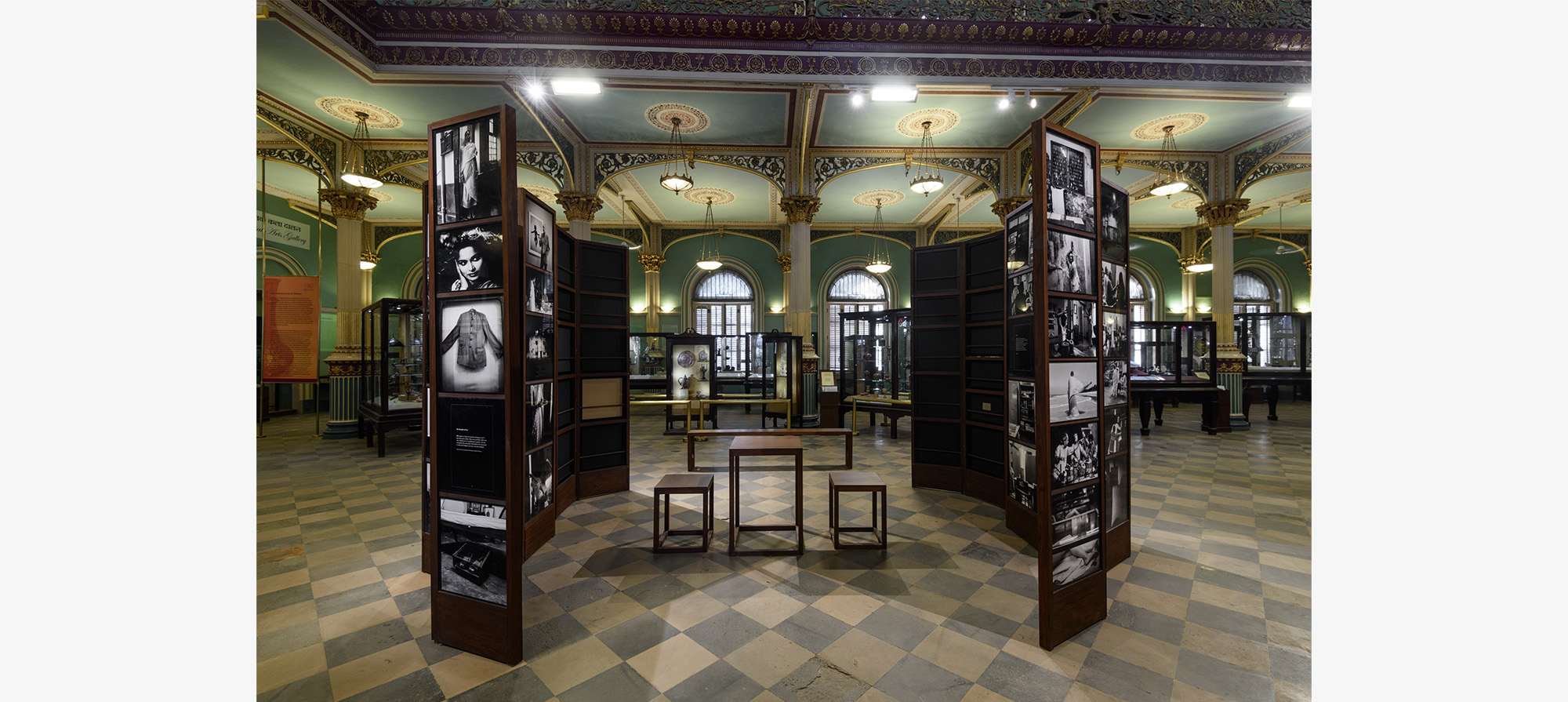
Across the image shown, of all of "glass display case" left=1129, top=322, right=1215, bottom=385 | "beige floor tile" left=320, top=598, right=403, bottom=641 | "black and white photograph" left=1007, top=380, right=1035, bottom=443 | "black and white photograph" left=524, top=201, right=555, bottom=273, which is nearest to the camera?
"beige floor tile" left=320, top=598, right=403, bottom=641

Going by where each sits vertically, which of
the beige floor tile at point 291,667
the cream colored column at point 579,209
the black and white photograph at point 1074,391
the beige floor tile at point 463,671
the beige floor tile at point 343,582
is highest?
the cream colored column at point 579,209

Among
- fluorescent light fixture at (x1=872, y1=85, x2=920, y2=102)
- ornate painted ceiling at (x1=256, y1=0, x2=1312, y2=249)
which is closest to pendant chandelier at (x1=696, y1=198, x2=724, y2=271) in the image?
ornate painted ceiling at (x1=256, y1=0, x2=1312, y2=249)

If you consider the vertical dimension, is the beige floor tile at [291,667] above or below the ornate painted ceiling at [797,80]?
below

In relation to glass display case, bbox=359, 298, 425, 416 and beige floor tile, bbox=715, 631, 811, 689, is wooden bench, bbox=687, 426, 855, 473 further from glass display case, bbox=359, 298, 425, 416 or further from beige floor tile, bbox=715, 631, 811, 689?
glass display case, bbox=359, 298, 425, 416

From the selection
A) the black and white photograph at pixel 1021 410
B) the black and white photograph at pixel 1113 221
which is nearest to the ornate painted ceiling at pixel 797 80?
the black and white photograph at pixel 1113 221

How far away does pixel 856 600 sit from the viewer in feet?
10.00

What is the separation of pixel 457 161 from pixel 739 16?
15.6ft

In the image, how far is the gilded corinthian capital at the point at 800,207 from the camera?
9.12 metres

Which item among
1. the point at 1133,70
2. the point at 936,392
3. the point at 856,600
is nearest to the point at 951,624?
the point at 856,600

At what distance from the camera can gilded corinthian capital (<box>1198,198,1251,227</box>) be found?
9375mm

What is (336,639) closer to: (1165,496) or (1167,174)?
(1165,496)

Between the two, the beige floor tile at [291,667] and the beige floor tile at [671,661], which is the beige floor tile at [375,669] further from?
the beige floor tile at [671,661]

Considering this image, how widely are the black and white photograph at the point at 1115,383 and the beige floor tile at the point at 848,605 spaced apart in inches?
73.3

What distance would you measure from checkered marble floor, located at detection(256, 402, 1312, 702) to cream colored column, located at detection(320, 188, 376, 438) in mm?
4659
